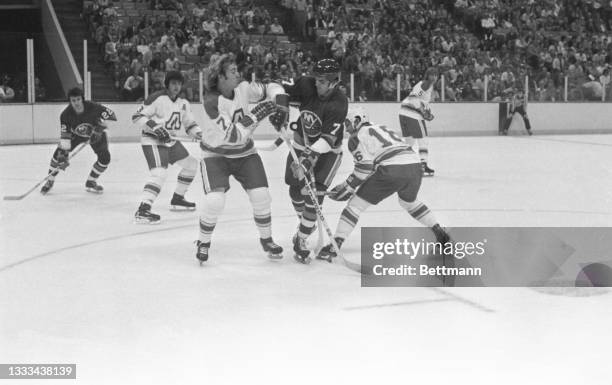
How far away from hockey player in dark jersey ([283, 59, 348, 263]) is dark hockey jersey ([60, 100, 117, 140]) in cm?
310

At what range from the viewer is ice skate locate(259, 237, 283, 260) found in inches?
191

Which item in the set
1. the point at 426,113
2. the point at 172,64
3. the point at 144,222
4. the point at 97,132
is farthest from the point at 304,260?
the point at 172,64

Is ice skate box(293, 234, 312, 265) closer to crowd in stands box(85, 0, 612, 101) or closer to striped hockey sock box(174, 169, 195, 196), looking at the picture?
striped hockey sock box(174, 169, 195, 196)

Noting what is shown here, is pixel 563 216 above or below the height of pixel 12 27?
below

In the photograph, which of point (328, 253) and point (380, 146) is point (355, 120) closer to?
point (380, 146)

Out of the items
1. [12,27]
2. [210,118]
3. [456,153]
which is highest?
[12,27]

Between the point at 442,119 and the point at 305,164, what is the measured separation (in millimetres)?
11622

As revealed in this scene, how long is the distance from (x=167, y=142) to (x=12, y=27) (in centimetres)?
1162

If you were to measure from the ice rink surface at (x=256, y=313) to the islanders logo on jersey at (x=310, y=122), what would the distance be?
745 millimetres

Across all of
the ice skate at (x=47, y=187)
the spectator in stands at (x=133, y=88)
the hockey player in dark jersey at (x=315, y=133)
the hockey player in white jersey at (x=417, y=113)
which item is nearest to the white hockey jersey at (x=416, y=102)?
the hockey player in white jersey at (x=417, y=113)

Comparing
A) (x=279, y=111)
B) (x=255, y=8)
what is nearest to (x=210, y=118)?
(x=279, y=111)

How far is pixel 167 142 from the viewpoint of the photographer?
6.55m

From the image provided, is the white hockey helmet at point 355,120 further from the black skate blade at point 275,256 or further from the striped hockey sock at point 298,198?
the black skate blade at point 275,256

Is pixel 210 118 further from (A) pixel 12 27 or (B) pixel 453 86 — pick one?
(A) pixel 12 27
